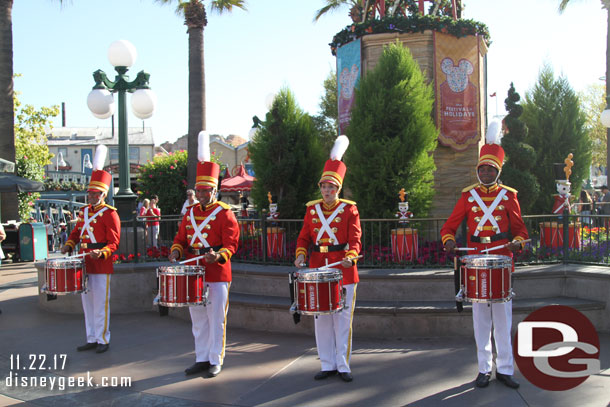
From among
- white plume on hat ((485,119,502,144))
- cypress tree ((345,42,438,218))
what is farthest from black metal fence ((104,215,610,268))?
white plume on hat ((485,119,502,144))

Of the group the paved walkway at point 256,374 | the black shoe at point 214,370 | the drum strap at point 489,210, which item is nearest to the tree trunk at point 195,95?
the paved walkway at point 256,374

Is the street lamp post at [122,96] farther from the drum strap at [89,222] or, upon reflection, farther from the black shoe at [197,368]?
the black shoe at [197,368]

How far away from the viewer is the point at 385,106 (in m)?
9.94

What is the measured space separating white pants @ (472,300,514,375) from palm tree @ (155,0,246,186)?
36.0 feet

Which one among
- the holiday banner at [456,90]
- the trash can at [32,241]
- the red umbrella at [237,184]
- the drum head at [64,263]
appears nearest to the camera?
the drum head at [64,263]

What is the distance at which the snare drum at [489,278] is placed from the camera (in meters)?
5.19

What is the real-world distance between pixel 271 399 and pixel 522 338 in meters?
3.25

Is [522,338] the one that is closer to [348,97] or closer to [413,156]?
[413,156]

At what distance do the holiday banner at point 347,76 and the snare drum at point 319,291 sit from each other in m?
6.99

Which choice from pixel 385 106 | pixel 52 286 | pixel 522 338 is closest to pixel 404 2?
pixel 385 106

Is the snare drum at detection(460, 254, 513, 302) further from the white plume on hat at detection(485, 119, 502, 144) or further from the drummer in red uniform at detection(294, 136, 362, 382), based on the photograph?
the white plume on hat at detection(485, 119, 502, 144)

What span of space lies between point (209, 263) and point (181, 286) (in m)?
0.45

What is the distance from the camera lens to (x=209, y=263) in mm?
6047

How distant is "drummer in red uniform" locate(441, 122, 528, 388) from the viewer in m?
5.50
